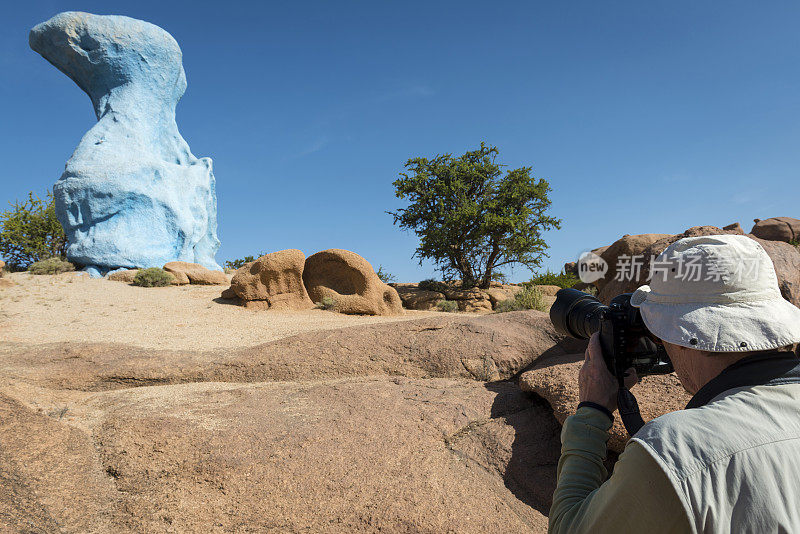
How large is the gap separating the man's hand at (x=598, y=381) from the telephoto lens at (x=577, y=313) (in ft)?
0.96

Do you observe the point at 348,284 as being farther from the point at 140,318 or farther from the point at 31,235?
the point at 31,235

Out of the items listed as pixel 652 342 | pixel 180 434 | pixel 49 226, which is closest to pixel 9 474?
pixel 180 434

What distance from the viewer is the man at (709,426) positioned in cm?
91

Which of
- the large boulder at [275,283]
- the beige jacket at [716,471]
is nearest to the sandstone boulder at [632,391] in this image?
the beige jacket at [716,471]

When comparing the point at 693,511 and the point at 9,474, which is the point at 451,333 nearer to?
the point at 9,474

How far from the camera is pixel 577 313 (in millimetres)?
1839

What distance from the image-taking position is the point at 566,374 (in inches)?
147

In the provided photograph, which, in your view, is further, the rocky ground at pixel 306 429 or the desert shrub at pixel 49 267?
the desert shrub at pixel 49 267

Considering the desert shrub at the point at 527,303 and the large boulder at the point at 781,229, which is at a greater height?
the large boulder at the point at 781,229

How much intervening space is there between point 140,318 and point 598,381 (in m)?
9.92

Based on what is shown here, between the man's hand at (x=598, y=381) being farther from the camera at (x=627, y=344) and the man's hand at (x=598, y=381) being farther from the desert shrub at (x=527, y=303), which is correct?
the desert shrub at (x=527, y=303)

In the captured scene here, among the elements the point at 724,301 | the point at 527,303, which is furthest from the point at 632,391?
the point at 527,303

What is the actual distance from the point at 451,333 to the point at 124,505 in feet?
11.0

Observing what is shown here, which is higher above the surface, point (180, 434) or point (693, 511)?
point (693, 511)
